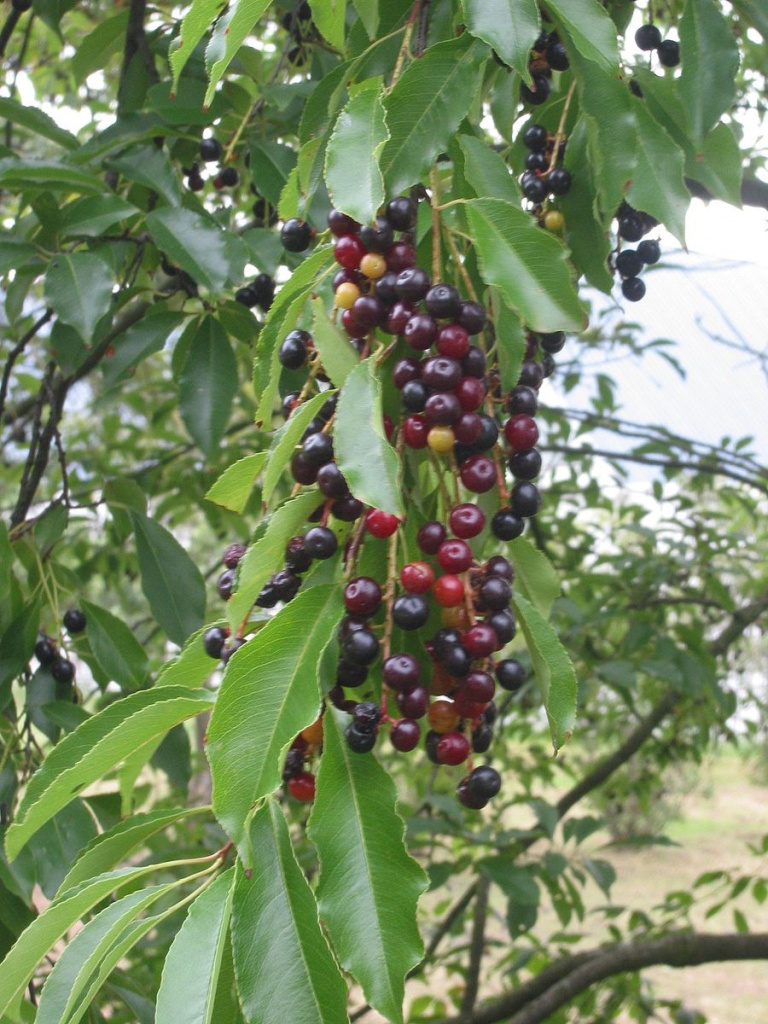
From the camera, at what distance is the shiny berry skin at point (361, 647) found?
678 mm

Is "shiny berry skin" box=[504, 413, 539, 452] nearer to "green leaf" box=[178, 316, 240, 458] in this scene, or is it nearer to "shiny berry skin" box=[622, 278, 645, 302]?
"shiny berry skin" box=[622, 278, 645, 302]

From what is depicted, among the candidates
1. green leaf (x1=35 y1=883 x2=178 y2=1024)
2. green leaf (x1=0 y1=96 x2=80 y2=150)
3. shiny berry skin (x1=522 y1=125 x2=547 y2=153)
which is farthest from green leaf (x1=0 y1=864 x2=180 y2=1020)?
green leaf (x1=0 y1=96 x2=80 y2=150)

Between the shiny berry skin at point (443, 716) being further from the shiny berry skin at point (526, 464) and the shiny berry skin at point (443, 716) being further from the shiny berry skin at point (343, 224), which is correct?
the shiny berry skin at point (343, 224)

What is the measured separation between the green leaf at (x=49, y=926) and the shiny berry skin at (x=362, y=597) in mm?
235

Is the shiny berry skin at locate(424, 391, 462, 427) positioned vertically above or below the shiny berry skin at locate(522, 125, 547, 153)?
below

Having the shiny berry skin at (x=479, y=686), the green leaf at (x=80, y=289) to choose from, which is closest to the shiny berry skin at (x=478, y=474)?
the shiny berry skin at (x=479, y=686)

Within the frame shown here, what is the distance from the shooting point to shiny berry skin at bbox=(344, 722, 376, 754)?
2.21 ft

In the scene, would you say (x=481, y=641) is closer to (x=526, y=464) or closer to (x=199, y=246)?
(x=526, y=464)

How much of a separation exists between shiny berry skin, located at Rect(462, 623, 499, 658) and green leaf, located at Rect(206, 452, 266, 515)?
0.22 m

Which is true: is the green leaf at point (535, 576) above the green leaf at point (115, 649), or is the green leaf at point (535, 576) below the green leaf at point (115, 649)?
below

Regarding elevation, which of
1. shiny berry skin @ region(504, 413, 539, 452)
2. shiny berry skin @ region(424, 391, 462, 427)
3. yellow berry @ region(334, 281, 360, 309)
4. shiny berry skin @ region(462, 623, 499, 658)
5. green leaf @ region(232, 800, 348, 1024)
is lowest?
green leaf @ region(232, 800, 348, 1024)

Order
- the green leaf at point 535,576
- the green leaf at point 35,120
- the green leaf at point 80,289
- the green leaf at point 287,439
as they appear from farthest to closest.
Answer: the green leaf at point 35,120 < the green leaf at point 80,289 < the green leaf at point 535,576 < the green leaf at point 287,439

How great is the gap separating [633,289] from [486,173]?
0.39 metres

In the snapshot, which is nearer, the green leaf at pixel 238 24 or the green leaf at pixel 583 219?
the green leaf at pixel 238 24
